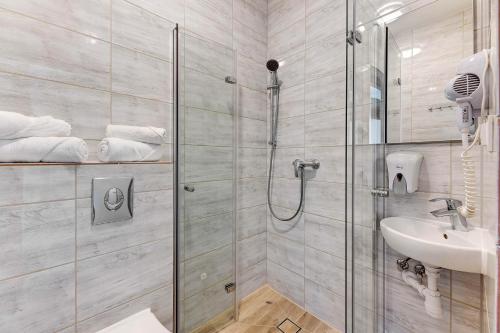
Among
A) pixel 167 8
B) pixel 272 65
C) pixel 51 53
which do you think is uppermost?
pixel 167 8

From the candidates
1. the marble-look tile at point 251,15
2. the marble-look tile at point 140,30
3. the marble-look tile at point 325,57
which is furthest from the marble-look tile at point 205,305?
the marble-look tile at point 251,15

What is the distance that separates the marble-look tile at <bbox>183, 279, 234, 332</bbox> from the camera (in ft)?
4.68

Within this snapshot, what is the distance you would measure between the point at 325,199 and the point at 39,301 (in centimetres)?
167

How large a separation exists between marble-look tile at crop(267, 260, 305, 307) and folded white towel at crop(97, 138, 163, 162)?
4.67ft

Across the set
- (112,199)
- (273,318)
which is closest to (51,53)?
(112,199)

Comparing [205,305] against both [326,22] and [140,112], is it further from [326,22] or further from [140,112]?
[326,22]

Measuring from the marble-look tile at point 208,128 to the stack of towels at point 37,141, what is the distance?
58 cm

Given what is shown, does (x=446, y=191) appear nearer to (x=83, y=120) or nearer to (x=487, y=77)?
(x=487, y=77)

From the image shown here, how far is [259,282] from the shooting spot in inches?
78.2

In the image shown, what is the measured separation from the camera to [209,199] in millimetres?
1494

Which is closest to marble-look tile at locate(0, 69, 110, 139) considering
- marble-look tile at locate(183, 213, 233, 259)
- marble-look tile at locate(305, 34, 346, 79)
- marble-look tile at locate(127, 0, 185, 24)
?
marble-look tile at locate(127, 0, 185, 24)

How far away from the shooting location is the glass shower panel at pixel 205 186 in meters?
1.40

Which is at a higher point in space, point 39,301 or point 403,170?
point 403,170

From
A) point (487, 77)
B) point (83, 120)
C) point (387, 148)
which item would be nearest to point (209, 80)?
point (83, 120)
